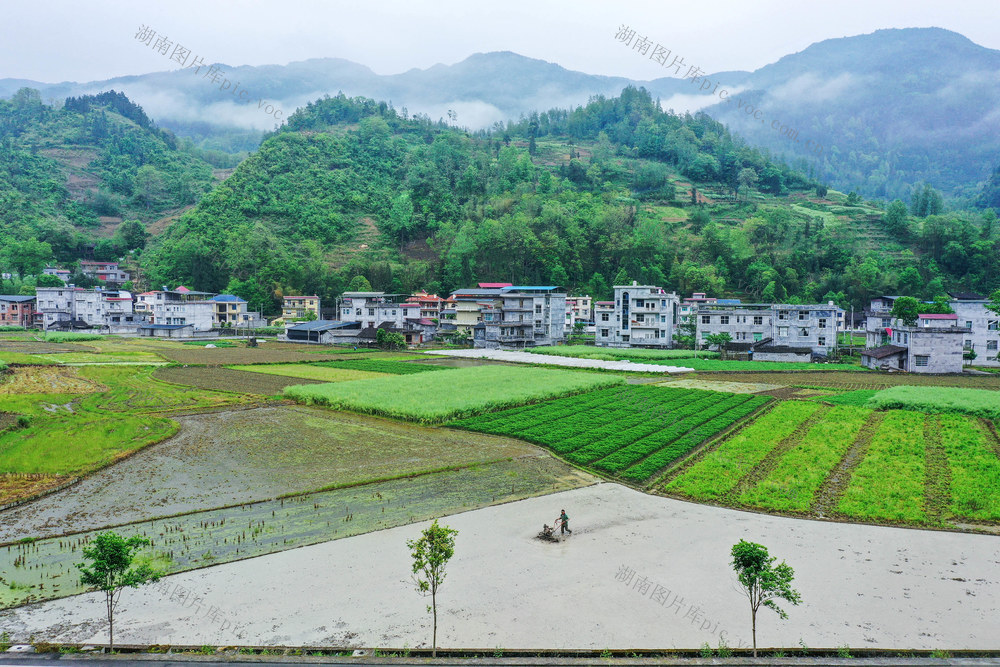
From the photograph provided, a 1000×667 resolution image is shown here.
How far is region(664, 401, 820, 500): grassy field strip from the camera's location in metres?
18.7

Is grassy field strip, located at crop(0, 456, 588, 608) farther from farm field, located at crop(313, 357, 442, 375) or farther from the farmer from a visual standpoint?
farm field, located at crop(313, 357, 442, 375)

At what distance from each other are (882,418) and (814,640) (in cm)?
2184

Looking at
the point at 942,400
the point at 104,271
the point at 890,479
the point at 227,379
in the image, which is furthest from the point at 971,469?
the point at 104,271

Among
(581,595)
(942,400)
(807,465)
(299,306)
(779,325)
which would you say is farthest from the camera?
(299,306)

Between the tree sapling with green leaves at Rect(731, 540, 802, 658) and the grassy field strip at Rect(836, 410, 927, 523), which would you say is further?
the grassy field strip at Rect(836, 410, 927, 523)

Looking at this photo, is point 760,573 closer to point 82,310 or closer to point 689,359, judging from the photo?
point 689,359

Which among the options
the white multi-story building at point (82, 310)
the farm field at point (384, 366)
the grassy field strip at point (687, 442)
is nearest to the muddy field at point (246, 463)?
the grassy field strip at point (687, 442)

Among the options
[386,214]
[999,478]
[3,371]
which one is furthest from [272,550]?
[386,214]

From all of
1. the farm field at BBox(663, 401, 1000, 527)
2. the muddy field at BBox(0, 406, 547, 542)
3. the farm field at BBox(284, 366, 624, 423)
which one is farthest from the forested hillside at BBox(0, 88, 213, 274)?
the farm field at BBox(663, 401, 1000, 527)

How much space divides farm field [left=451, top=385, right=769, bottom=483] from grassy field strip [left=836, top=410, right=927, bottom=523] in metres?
5.68

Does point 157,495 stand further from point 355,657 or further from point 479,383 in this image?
point 479,383

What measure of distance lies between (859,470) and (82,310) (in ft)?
291

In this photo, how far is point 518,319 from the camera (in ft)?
220

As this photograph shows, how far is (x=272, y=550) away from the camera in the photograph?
13914mm
